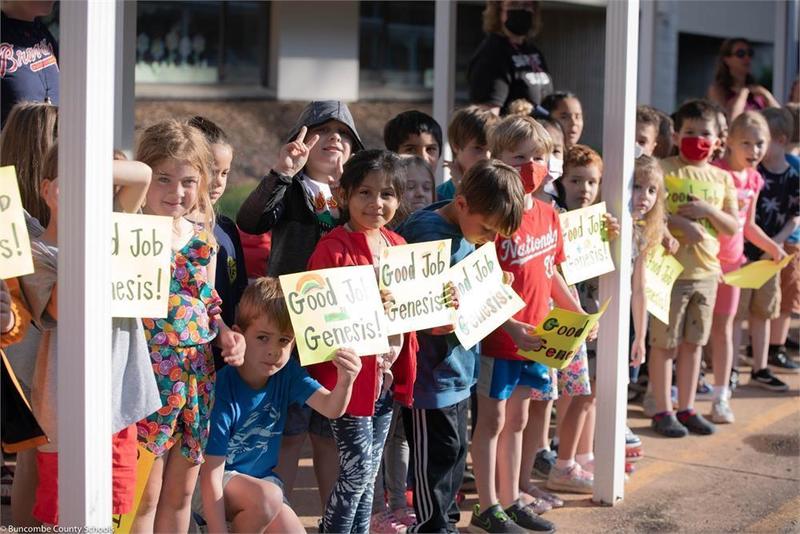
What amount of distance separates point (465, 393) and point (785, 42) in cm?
750

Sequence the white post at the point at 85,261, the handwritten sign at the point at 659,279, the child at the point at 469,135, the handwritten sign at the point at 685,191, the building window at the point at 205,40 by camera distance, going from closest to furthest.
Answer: the white post at the point at 85,261 < the child at the point at 469,135 < the handwritten sign at the point at 659,279 < the handwritten sign at the point at 685,191 < the building window at the point at 205,40

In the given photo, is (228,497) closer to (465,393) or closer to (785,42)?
(465,393)

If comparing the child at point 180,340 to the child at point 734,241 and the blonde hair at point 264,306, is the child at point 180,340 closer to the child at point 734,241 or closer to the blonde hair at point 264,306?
the blonde hair at point 264,306

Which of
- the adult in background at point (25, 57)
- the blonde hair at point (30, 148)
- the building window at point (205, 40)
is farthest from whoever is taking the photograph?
the building window at point (205, 40)

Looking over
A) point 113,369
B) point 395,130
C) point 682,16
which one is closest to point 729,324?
point 395,130

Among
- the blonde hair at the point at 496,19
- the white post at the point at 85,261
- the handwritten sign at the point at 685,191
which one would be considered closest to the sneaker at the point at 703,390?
the handwritten sign at the point at 685,191

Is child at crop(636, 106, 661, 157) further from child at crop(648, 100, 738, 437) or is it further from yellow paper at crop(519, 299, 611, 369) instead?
yellow paper at crop(519, 299, 611, 369)

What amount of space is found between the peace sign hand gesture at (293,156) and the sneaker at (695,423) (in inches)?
126

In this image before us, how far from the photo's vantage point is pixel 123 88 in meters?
6.34

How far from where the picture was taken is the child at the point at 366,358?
13.7 feet

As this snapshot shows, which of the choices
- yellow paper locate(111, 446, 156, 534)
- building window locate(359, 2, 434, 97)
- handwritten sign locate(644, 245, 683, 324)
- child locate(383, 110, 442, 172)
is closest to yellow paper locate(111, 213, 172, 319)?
yellow paper locate(111, 446, 156, 534)

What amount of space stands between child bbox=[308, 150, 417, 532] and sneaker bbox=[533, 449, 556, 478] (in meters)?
1.66

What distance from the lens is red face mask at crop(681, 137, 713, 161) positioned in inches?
256

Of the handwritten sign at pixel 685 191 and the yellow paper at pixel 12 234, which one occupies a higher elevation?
the handwritten sign at pixel 685 191
